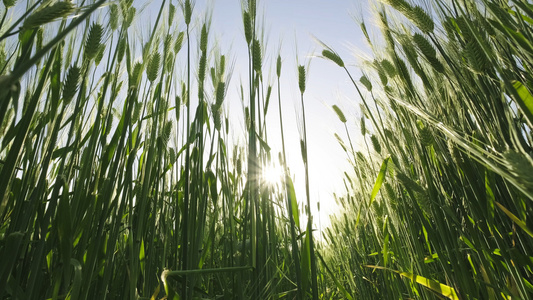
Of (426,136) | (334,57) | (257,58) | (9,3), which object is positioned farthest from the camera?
(334,57)

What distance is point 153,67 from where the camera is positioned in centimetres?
110

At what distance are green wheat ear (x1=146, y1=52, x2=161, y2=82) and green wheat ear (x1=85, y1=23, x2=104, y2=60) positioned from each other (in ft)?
0.80

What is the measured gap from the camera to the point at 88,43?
830 millimetres

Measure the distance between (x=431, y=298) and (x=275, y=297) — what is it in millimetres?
515

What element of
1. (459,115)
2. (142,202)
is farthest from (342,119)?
(142,202)

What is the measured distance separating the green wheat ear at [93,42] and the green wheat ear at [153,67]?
0.24 metres

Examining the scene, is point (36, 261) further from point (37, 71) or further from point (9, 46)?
point (9, 46)

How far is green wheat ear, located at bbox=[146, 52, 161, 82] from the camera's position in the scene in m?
1.09

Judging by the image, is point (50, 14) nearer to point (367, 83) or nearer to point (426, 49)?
point (426, 49)

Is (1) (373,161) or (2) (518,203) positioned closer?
(2) (518,203)

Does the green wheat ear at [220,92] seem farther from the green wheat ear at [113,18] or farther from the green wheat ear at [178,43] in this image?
the green wheat ear at [113,18]

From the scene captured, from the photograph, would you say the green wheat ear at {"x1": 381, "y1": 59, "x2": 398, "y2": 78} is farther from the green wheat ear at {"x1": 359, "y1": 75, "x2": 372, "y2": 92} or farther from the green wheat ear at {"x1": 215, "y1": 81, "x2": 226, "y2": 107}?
the green wheat ear at {"x1": 215, "y1": 81, "x2": 226, "y2": 107}

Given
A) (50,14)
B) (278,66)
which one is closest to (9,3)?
(50,14)

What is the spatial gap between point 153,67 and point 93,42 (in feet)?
0.90
